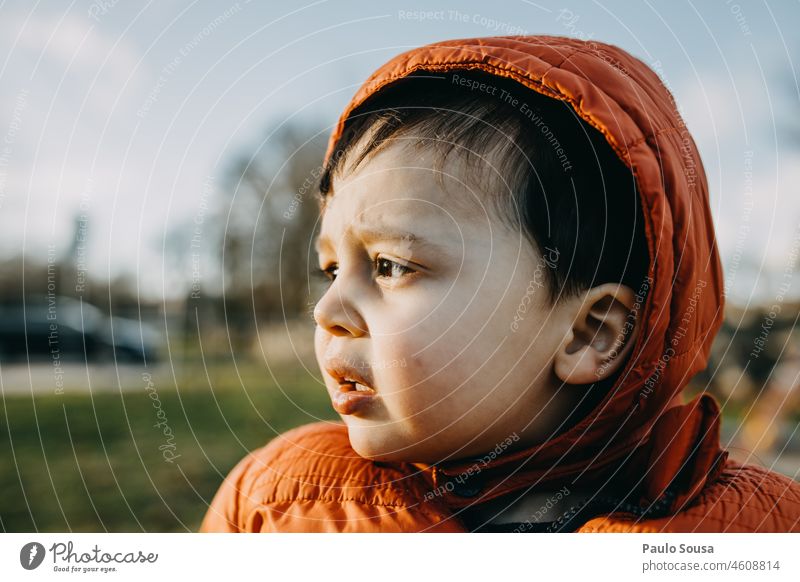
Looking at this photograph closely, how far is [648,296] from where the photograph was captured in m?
0.73

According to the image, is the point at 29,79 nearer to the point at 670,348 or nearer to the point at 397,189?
the point at 397,189

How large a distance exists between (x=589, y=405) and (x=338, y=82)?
0.51 meters

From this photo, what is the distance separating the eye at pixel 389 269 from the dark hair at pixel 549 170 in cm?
11

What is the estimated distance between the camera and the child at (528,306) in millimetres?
718

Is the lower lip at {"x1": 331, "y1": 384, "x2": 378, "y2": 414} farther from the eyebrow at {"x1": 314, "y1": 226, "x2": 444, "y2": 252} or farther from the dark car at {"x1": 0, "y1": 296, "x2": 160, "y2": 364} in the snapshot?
the dark car at {"x1": 0, "y1": 296, "x2": 160, "y2": 364}

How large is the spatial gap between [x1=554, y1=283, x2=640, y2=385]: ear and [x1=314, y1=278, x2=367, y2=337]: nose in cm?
20

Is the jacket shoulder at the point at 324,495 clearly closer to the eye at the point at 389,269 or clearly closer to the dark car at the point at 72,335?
the eye at the point at 389,269

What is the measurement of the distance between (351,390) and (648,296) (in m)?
0.31

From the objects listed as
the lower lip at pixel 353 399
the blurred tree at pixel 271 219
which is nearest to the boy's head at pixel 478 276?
the lower lip at pixel 353 399

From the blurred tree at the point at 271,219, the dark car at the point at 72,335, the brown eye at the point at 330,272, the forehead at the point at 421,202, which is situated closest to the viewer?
the forehead at the point at 421,202

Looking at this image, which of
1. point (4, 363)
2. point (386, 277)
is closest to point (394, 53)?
point (386, 277)

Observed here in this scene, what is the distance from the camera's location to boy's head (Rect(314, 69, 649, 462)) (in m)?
0.72

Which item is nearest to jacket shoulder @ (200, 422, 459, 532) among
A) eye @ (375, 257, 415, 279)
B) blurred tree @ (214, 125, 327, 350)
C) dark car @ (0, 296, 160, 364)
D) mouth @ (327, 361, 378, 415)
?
mouth @ (327, 361, 378, 415)

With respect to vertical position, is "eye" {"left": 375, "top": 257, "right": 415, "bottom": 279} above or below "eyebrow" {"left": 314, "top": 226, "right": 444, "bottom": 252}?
below
